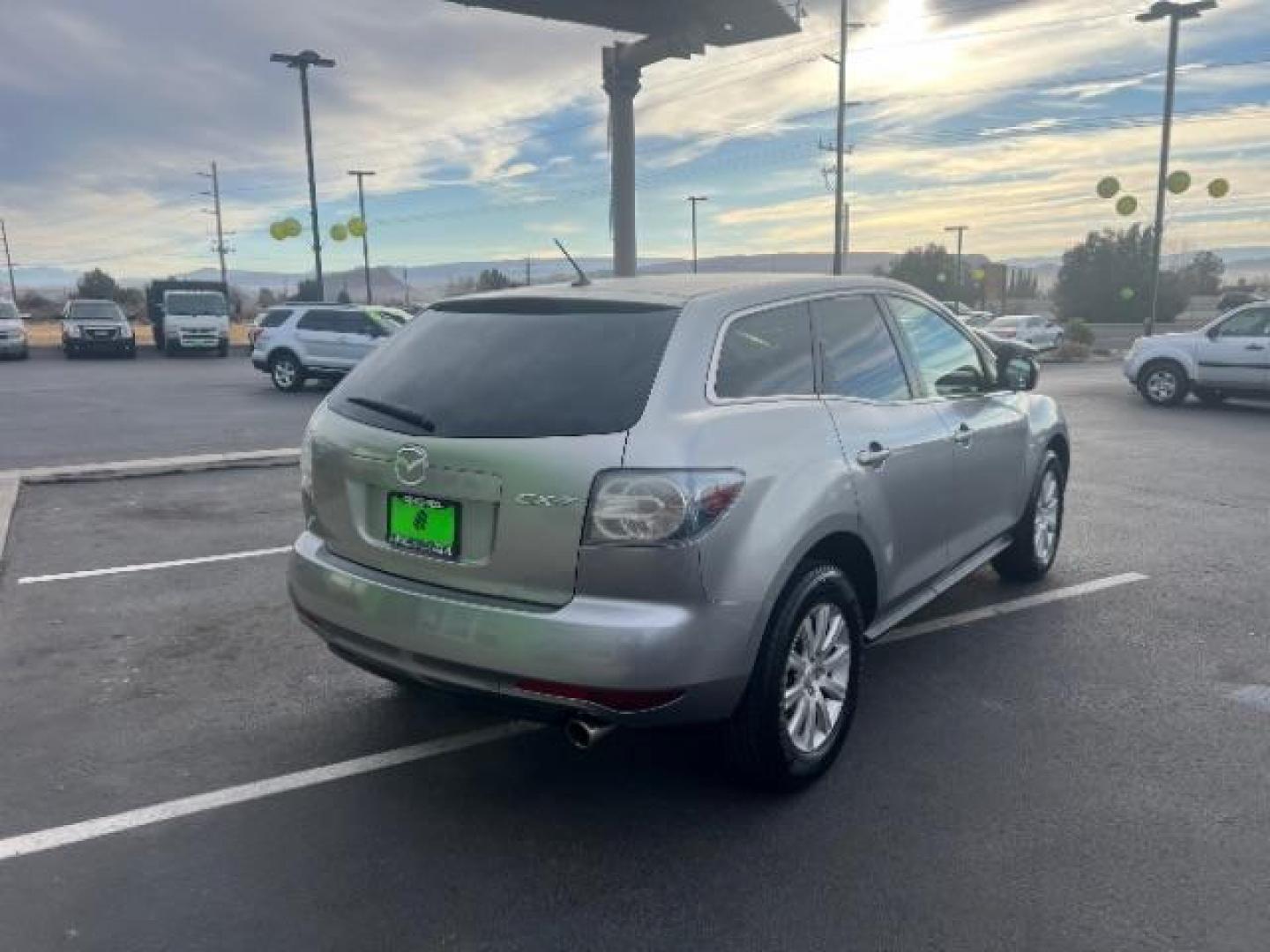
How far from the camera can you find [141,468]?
372 inches

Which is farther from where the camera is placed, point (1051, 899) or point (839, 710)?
point (839, 710)

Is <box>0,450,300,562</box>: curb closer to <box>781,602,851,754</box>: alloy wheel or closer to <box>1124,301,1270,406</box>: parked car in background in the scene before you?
<box>781,602,851,754</box>: alloy wheel

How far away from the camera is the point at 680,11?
2441cm

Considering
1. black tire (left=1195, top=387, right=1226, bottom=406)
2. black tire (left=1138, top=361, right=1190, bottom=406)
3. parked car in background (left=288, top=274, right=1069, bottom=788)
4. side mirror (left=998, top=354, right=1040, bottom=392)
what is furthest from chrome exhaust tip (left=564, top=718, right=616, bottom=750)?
black tire (left=1195, top=387, right=1226, bottom=406)

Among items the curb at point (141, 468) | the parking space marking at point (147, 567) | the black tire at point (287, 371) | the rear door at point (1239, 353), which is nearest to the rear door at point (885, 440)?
the parking space marking at point (147, 567)

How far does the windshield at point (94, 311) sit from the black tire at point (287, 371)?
1388cm

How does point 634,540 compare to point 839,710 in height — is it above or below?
above

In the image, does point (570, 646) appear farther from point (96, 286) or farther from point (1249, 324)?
point (96, 286)

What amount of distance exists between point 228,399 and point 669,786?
16.3 metres

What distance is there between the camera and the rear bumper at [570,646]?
286 cm

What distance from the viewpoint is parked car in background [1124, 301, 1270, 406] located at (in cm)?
1466

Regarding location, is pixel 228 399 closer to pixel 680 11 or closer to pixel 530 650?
pixel 680 11

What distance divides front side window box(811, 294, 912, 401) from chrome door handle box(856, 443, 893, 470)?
224mm

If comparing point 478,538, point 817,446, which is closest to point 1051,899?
point 817,446
